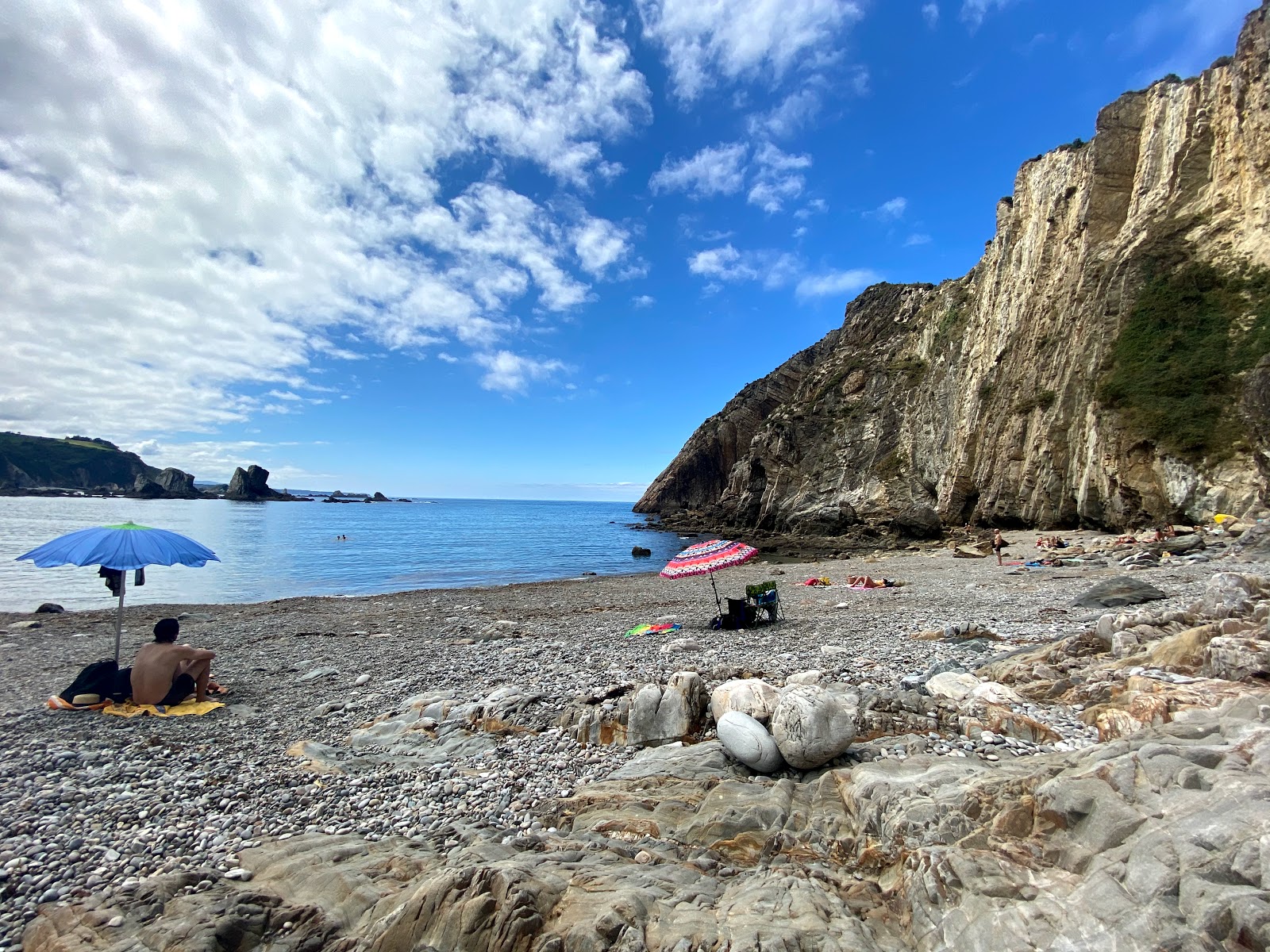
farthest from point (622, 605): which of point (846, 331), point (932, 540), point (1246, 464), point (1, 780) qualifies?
point (846, 331)

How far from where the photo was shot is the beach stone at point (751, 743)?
572 cm

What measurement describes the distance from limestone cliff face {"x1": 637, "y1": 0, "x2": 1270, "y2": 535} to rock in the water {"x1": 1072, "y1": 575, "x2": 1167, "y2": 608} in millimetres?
17825

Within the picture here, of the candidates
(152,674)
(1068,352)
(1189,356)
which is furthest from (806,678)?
(1068,352)

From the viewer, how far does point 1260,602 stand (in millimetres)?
7488

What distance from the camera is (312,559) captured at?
44.2 meters

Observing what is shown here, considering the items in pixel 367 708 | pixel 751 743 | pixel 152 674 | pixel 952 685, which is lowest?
pixel 367 708

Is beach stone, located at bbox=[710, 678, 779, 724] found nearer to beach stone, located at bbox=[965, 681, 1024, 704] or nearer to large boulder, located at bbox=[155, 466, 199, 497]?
beach stone, located at bbox=[965, 681, 1024, 704]

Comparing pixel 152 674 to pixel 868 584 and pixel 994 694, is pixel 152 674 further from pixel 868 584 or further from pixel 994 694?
pixel 868 584

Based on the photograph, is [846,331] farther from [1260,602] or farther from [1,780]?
[1,780]

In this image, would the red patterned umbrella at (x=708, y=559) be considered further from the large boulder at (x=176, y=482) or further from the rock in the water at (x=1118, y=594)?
the large boulder at (x=176, y=482)

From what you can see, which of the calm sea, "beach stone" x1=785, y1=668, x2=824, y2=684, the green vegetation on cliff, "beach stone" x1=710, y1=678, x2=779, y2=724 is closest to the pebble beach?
"beach stone" x1=785, y1=668, x2=824, y2=684

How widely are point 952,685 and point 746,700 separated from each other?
285 centimetres

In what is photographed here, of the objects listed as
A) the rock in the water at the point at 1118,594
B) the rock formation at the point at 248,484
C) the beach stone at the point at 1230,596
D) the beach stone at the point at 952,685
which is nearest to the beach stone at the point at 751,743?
the beach stone at the point at 952,685

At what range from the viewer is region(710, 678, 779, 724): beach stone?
20.9ft
